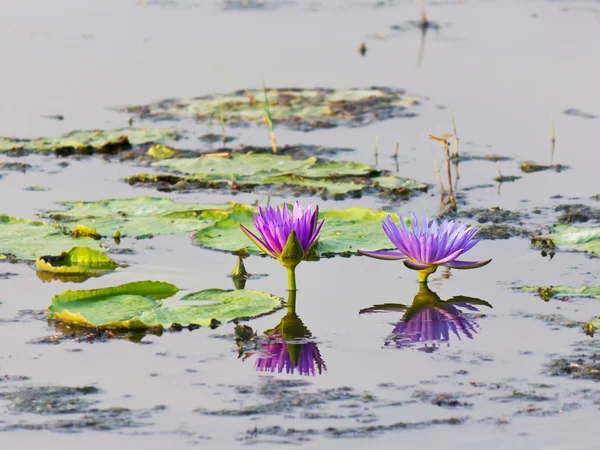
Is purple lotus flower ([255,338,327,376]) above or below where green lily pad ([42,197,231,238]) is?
below

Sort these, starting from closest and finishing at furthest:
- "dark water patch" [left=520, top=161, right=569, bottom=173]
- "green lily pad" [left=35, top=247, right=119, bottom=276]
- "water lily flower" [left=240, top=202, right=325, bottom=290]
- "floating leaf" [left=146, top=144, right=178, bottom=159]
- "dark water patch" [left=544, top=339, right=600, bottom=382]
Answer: "dark water patch" [left=544, top=339, right=600, bottom=382] < "water lily flower" [left=240, top=202, right=325, bottom=290] < "green lily pad" [left=35, top=247, right=119, bottom=276] < "dark water patch" [left=520, top=161, right=569, bottom=173] < "floating leaf" [left=146, top=144, right=178, bottom=159]

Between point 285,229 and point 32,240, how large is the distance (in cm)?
141

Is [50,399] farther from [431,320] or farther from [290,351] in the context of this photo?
[431,320]

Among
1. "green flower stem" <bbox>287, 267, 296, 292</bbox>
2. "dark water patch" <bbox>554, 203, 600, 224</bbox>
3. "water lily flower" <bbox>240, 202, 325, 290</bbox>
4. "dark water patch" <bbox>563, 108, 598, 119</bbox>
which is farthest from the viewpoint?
"dark water patch" <bbox>563, 108, 598, 119</bbox>

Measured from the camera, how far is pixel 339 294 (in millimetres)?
4766

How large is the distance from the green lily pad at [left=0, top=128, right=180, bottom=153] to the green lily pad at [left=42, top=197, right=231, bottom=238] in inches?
58.2

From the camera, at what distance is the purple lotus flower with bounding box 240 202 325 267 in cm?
463

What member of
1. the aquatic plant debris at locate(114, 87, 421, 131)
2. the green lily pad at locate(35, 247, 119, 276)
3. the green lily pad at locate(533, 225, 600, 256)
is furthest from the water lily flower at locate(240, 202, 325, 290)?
the aquatic plant debris at locate(114, 87, 421, 131)

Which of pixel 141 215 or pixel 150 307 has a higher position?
pixel 141 215

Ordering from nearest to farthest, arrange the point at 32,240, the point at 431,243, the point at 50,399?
the point at 50,399 < the point at 431,243 < the point at 32,240

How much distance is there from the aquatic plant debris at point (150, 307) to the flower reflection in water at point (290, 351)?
156 millimetres

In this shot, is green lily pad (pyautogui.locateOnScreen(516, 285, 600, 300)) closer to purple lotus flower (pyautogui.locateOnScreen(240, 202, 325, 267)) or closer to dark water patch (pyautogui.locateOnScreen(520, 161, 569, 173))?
purple lotus flower (pyautogui.locateOnScreen(240, 202, 325, 267))

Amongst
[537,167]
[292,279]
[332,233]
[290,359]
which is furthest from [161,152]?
[290,359]

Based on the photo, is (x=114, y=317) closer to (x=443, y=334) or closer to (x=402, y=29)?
(x=443, y=334)
